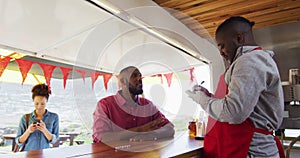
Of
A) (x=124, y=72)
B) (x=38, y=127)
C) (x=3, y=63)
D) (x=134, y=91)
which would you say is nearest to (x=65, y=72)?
(x=3, y=63)

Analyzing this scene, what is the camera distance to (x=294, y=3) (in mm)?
2027

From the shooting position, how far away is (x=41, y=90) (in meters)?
2.50

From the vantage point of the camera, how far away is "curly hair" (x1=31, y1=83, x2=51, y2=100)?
247cm

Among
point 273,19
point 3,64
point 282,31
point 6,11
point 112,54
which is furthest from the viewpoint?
point 282,31

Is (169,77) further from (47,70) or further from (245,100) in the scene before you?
(47,70)

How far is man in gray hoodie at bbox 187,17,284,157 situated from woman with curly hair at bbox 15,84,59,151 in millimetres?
1680

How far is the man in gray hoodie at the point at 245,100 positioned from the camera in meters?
0.89

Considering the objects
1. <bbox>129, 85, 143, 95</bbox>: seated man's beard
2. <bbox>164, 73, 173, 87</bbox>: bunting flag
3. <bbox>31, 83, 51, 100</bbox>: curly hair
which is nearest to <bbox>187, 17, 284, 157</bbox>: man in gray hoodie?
<bbox>164, 73, 173, 87</bbox>: bunting flag

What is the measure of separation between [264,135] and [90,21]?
160 centimetres

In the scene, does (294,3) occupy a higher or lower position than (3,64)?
higher

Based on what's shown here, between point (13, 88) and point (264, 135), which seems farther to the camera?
point (13, 88)

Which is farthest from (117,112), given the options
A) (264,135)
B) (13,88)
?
(13,88)

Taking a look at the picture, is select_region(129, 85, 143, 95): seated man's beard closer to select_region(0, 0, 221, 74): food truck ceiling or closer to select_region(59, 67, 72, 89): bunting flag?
select_region(0, 0, 221, 74): food truck ceiling

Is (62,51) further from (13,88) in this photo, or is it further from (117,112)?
(117,112)
